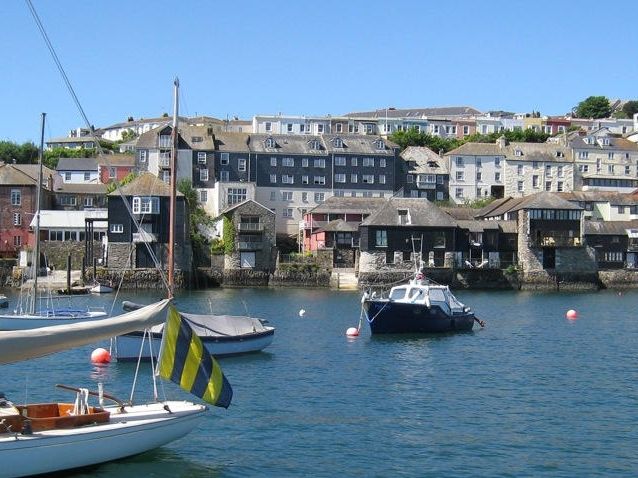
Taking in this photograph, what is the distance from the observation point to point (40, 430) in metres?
19.9

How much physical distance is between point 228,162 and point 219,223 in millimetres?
11973

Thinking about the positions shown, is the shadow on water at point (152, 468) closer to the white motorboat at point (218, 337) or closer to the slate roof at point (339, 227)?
the white motorboat at point (218, 337)

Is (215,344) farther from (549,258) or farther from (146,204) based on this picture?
(549,258)

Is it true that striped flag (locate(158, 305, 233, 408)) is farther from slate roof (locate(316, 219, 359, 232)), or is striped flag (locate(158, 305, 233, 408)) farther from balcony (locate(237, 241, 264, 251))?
slate roof (locate(316, 219, 359, 232))

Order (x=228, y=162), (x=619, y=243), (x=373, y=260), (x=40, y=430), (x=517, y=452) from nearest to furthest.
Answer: (x=40, y=430) < (x=517, y=452) < (x=373, y=260) < (x=619, y=243) < (x=228, y=162)

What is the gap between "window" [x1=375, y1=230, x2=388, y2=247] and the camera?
9656cm

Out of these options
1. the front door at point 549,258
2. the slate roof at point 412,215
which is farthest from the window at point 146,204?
the front door at point 549,258

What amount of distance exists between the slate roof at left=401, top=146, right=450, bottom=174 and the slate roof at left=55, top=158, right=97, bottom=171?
46397mm

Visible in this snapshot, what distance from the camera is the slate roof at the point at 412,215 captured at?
9706 cm

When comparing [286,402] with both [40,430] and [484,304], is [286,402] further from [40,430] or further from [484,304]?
[484,304]

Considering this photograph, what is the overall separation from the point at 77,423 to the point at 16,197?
86.7m

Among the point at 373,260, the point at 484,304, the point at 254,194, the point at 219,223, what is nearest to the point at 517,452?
the point at 484,304

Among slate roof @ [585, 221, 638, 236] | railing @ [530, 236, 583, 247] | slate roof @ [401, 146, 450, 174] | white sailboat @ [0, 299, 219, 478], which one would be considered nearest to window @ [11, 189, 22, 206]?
slate roof @ [401, 146, 450, 174]

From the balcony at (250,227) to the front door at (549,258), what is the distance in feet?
108
